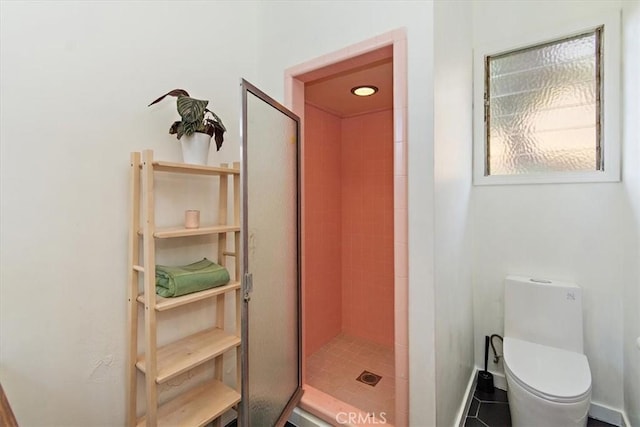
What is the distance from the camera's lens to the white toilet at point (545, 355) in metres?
1.36

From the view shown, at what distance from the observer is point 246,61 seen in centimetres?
178

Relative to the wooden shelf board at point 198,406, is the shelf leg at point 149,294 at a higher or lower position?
higher

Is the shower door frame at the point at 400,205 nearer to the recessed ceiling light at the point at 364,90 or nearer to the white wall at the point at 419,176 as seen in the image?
the white wall at the point at 419,176

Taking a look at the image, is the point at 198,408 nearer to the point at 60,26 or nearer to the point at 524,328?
the point at 60,26

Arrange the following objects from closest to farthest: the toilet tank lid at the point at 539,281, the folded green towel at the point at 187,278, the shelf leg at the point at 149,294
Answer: the shelf leg at the point at 149,294 < the folded green towel at the point at 187,278 < the toilet tank lid at the point at 539,281

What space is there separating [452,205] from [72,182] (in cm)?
174

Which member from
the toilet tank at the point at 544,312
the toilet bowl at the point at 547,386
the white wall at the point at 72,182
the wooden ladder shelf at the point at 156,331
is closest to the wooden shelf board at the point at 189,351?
the wooden ladder shelf at the point at 156,331

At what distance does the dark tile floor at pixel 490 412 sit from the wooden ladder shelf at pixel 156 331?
147 cm

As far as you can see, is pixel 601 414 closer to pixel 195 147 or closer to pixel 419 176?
pixel 419 176

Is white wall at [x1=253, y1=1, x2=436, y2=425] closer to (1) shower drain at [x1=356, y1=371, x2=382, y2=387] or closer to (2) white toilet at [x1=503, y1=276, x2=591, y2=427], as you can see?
(2) white toilet at [x1=503, y1=276, x2=591, y2=427]

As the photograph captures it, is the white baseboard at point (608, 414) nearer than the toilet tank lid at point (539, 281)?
Yes

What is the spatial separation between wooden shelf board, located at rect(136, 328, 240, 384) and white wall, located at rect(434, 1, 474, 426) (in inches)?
40.0

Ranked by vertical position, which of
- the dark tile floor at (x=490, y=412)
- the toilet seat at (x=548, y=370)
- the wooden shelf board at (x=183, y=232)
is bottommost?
the dark tile floor at (x=490, y=412)

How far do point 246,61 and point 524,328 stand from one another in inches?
96.2
